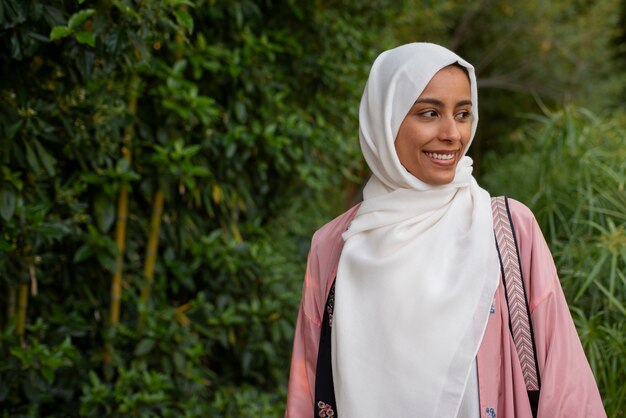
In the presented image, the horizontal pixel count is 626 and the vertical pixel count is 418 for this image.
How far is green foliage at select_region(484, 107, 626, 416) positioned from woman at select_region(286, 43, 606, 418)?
0.93 m

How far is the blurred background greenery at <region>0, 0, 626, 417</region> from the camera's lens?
2459 mm

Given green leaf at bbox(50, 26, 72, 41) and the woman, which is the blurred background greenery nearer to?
green leaf at bbox(50, 26, 72, 41)

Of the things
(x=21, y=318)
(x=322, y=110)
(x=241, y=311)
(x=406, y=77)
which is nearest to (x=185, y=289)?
(x=241, y=311)

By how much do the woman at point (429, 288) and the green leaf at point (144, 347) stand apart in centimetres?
144

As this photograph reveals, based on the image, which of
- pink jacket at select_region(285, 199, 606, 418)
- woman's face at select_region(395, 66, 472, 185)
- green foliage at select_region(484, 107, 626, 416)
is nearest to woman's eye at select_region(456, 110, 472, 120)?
woman's face at select_region(395, 66, 472, 185)

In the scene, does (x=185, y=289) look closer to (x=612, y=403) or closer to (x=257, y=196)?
(x=257, y=196)

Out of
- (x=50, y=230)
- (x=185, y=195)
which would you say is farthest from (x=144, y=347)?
(x=50, y=230)

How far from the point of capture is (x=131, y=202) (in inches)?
130

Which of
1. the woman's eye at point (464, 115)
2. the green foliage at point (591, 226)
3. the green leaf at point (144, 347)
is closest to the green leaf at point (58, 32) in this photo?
the woman's eye at point (464, 115)

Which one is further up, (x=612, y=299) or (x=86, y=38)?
(x=86, y=38)

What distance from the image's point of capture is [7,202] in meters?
2.38

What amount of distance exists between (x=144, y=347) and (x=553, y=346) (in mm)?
1989

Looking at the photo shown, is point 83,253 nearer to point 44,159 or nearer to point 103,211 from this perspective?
point 103,211

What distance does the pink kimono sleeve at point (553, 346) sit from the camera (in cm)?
154
